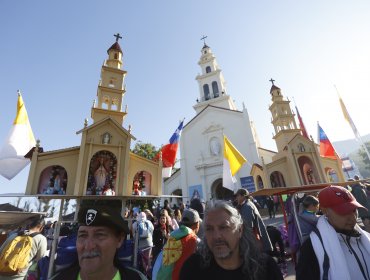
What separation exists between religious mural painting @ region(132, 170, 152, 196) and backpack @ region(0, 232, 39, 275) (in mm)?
6492

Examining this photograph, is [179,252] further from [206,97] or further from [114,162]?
[206,97]

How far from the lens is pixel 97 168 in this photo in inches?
421

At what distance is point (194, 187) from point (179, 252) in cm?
2088

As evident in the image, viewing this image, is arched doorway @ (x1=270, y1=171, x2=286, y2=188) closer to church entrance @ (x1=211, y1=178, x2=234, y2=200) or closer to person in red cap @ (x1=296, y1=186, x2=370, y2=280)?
church entrance @ (x1=211, y1=178, x2=234, y2=200)

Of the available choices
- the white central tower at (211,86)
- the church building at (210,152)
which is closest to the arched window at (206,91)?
the white central tower at (211,86)

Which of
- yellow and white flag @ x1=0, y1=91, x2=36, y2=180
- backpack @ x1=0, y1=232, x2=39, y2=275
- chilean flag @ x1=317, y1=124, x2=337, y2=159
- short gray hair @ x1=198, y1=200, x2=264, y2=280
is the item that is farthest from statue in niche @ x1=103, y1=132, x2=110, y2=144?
chilean flag @ x1=317, y1=124, x2=337, y2=159

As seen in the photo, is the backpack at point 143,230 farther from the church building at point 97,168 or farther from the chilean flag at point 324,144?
the chilean flag at point 324,144

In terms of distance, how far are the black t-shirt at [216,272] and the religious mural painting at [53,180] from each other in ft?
30.1

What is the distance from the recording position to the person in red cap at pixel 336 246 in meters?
1.77

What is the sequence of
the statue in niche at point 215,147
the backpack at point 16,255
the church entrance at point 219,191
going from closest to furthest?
the backpack at point 16,255
the church entrance at point 219,191
the statue in niche at point 215,147

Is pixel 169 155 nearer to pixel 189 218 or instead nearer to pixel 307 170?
pixel 189 218

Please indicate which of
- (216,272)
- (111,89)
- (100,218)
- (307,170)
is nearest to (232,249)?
(216,272)

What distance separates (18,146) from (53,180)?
201 cm

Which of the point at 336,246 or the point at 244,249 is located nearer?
the point at 336,246
